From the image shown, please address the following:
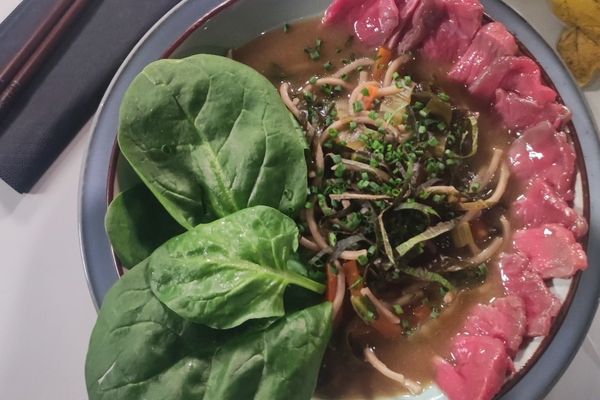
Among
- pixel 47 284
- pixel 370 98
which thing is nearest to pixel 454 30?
pixel 370 98

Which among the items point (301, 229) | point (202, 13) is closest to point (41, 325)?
point (301, 229)

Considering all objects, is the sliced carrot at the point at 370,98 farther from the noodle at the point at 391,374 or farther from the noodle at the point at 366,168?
the noodle at the point at 391,374

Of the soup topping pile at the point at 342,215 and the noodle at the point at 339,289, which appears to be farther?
the noodle at the point at 339,289

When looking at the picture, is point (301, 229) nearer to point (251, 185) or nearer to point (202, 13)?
point (251, 185)

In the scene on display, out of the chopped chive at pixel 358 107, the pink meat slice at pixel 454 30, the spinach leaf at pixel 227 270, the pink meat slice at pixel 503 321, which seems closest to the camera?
the spinach leaf at pixel 227 270

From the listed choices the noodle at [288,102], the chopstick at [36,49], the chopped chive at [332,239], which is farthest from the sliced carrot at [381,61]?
the chopstick at [36,49]

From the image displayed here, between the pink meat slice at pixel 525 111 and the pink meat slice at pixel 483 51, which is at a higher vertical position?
the pink meat slice at pixel 483 51

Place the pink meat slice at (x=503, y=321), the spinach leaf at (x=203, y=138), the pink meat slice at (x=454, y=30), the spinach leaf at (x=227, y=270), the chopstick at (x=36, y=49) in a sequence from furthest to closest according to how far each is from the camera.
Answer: the chopstick at (x=36, y=49) → the pink meat slice at (x=454, y=30) → the pink meat slice at (x=503, y=321) → the spinach leaf at (x=203, y=138) → the spinach leaf at (x=227, y=270)
